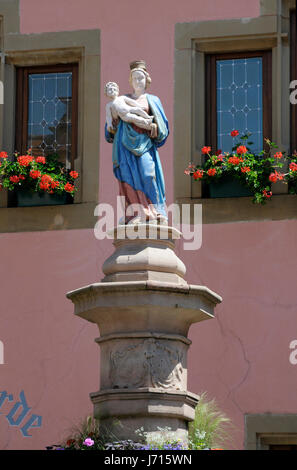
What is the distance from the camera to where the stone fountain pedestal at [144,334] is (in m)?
10.7

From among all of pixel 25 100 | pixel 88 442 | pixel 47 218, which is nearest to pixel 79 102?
pixel 25 100

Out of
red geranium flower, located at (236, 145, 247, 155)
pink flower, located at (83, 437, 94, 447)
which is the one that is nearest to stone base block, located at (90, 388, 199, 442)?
Answer: pink flower, located at (83, 437, 94, 447)

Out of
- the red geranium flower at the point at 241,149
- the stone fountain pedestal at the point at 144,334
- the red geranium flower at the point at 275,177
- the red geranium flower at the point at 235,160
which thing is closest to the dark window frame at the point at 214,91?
the red geranium flower at the point at 241,149

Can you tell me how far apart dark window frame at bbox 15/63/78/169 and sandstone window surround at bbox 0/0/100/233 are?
58 mm

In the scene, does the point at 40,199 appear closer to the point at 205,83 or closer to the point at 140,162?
the point at 205,83

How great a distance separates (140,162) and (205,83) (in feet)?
10.6

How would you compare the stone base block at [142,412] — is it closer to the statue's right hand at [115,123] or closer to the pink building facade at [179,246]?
the statue's right hand at [115,123]

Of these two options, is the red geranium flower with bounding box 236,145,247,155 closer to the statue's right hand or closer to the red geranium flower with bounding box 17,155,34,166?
the red geranium flower with bounding box 17,155,34,166

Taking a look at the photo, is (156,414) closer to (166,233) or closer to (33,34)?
(166,233)

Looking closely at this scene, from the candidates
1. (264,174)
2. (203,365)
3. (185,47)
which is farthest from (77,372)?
(185,47)

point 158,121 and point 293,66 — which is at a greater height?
point 293,66

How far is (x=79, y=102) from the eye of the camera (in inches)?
573

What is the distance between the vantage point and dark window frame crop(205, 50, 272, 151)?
14211 mm

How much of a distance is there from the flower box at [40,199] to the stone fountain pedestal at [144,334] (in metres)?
3.14
